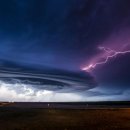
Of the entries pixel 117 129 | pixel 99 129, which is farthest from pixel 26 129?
pixel 117 129

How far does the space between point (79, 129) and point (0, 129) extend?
26.3 ft

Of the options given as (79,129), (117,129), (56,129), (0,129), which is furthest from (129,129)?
(0,129)

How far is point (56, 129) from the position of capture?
85.8 feet

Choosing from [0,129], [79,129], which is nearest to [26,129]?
[0,129]

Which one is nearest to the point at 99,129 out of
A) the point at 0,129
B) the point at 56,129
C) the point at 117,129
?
the point at 117,129

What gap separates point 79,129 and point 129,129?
4.84m

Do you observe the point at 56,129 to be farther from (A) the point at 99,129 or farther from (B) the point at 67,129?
(A) the point at 99,129

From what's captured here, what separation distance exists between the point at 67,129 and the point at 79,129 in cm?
119

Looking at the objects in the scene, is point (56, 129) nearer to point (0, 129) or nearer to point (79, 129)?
point (79, 129)

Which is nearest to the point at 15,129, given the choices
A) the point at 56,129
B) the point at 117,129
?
the point at 56,129

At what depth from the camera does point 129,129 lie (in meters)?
25.4

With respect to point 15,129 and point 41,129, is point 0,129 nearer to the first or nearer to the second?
point 15,129

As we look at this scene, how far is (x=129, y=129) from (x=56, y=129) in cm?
714

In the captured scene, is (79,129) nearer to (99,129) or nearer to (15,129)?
(99,129)
